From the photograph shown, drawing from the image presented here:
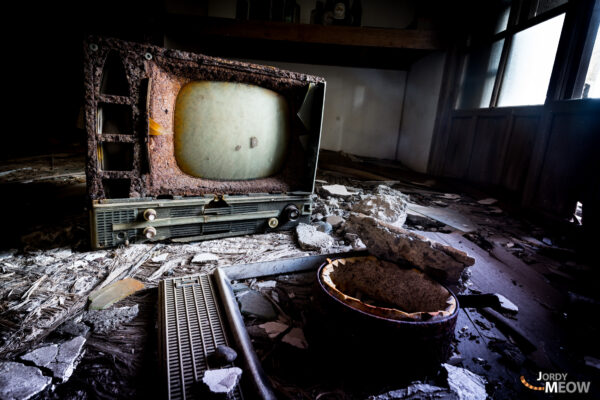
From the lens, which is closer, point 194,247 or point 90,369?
point 90,369

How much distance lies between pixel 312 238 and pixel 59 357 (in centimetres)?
151

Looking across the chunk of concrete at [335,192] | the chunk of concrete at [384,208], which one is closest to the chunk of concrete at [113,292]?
the chunk of concrete at [384,208]

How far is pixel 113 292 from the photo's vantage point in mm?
1417

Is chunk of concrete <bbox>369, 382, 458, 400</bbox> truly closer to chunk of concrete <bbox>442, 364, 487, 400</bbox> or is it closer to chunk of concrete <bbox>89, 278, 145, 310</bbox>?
chunk of concrete <bbox>442, 364, 487, 400</bbox>

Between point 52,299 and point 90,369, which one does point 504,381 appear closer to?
point 90,369

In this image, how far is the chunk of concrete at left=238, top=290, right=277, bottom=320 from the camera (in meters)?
1.34

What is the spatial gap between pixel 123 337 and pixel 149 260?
2.16ft

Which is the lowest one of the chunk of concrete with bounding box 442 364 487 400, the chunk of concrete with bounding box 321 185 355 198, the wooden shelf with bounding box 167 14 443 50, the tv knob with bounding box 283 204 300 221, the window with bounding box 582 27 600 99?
the chunk of concrete with bounding box 442 364 487 400

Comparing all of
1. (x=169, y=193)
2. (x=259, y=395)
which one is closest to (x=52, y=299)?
(x=169, y=193)

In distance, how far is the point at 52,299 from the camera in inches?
53.7

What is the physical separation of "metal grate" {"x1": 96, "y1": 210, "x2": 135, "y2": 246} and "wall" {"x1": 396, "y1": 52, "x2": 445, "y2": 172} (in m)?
4.89

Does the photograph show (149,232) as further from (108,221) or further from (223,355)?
(223,355)

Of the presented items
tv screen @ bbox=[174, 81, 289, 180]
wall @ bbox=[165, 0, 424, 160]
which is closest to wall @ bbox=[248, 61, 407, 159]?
wall @ bbox=[165, 0, 424, 160]

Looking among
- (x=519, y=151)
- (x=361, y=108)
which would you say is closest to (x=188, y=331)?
(x=519, y=151)
